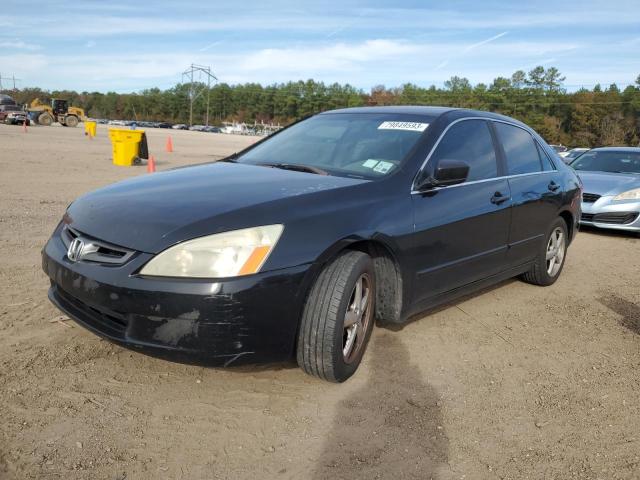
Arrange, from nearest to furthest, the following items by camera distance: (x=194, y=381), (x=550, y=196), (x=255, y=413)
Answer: (x=255, y=413) → (x=194, y=381) → (x=550, y=196)

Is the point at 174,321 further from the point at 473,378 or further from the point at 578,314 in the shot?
the point at 578,314

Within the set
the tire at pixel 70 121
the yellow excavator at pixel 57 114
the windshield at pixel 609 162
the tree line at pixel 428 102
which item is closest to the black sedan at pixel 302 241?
the windshield at pixel 609 162

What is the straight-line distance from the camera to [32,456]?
91.0 inches

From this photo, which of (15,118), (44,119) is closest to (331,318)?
(15,118)

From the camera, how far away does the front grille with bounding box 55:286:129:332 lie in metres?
2.68

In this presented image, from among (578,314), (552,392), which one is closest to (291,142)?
(552,392)

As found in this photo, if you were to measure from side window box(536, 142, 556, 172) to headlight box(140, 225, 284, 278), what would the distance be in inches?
140

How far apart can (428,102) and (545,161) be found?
344 feet

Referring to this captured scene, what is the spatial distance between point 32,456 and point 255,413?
998 mm

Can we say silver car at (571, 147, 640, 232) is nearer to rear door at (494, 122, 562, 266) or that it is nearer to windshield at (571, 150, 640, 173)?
windshield at (571, 150, 640, 173)

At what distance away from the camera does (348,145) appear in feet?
12.9

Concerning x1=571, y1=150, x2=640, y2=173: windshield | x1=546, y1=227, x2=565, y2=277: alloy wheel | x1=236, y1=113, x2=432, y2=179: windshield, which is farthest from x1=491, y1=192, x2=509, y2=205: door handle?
x1=571, y1=150, x2=640, y2=173: windshield

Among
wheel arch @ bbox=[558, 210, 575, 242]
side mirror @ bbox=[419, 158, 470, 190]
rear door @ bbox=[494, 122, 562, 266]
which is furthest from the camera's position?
wheel arch @ bbox=[558, 210, 575, 242]

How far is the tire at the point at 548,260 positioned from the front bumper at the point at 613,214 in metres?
3.39
